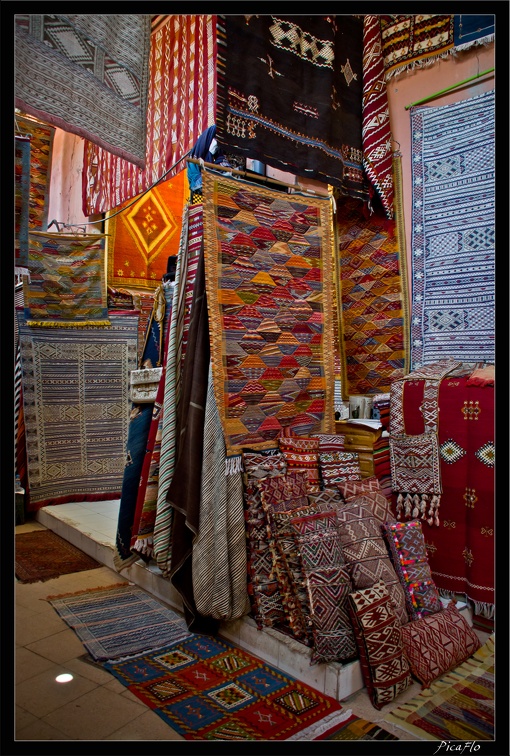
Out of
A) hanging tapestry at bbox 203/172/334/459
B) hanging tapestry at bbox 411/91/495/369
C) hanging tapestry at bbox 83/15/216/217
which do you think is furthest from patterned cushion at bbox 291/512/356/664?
hanging tapestry at bbox 83/15/216/217

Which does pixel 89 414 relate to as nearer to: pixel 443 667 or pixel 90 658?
pixel 90 658

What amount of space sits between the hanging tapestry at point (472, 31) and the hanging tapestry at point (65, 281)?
3.30 m

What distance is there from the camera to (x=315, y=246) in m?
3.19

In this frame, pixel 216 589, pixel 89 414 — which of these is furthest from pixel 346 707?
pixel 89 414

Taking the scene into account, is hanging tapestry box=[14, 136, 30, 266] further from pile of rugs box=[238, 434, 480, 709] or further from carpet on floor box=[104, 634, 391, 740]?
carpet on floor box=[104, 634, 391, 740]

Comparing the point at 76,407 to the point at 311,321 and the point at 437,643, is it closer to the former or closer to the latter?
the point at 311,321

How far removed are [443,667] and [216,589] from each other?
41.5 inches

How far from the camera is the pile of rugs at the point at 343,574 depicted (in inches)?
82.2

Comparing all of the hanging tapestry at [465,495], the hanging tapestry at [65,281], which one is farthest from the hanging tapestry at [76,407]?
the hanging tapestry at [465,495]

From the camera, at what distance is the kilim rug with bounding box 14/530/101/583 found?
11.3ft

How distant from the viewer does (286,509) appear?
2.50 meters

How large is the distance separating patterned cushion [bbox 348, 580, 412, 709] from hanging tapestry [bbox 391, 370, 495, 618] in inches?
32.2

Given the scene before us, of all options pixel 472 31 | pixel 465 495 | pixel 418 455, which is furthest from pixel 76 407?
pixel 472 31

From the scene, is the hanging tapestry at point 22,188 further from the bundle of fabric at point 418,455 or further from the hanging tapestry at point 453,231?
the hanging tapestry at point 453,231
